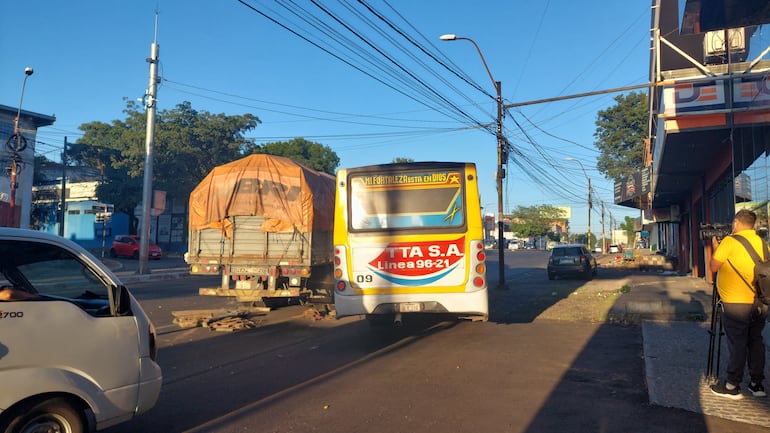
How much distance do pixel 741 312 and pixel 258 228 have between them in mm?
8369

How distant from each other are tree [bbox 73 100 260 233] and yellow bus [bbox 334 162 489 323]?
34.8m

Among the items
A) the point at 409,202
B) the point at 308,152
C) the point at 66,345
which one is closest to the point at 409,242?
the point at 409,202

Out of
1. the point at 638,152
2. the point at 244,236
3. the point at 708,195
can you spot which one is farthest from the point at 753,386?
the point at 638,152

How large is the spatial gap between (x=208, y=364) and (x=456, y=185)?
4.79m

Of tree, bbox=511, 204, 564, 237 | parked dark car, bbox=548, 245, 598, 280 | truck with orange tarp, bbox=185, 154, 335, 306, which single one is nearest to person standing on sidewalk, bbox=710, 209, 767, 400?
truck with orange tarp, bbox=185, 154, 335, 306

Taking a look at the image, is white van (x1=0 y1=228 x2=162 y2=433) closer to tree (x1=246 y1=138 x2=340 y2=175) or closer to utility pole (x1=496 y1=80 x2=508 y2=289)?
utility pole (x1=496 y1=80 x2=508 y2=289)

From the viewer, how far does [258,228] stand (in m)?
10.9

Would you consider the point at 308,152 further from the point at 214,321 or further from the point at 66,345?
the point at 66,345

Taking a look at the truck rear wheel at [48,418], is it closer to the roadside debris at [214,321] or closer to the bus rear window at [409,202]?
the bus rear window at [409,202]

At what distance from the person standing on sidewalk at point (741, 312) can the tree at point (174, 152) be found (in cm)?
3988

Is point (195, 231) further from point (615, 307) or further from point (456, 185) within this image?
point (615, 307)

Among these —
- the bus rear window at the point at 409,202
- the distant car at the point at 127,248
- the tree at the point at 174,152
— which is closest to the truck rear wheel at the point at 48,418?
the bus rear window at the point at 409,202

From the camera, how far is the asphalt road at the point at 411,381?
500cm

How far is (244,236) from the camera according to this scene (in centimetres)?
1105
